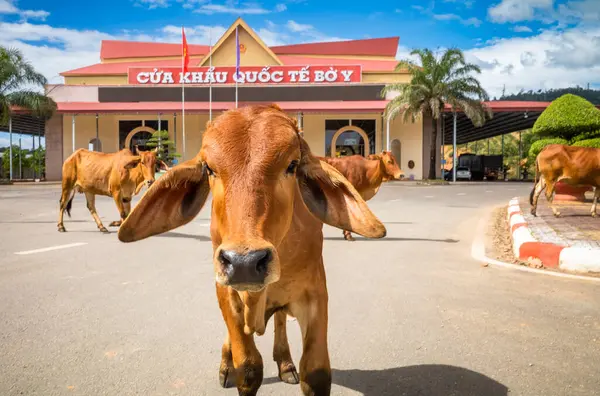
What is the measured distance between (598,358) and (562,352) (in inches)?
8.2

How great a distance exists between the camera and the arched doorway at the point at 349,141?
39344 millimetres

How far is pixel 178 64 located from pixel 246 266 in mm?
43821

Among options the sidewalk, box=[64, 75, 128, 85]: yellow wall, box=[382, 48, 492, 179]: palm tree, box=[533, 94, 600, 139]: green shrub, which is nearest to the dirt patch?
the sidewalk

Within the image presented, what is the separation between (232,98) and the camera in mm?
38969

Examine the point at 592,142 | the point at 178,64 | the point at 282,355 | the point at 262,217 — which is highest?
the point at 178,64

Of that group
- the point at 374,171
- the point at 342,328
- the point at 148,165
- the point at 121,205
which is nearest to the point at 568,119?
the point at 374,171

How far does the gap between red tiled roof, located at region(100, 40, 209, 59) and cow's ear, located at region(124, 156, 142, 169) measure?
38.0 m

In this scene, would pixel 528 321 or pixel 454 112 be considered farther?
pixel 454 112

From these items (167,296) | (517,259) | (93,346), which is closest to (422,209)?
(517,259)

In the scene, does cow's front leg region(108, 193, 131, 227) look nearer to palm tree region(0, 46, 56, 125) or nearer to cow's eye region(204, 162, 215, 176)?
cow's eye region(204, 162, 215, 176)

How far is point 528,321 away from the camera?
165 inches

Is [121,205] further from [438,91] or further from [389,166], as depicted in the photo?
[438,91]

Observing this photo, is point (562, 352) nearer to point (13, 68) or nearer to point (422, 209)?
point (422, 209)

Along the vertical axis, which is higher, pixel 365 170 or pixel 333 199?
pixel 365 170
